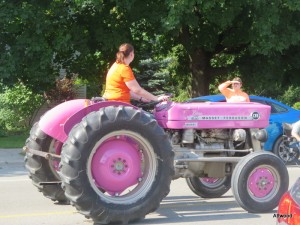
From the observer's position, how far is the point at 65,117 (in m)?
7.97

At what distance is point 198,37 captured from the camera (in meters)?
21.8

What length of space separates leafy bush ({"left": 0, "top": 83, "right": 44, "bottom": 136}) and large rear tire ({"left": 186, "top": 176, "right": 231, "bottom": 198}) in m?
16.6

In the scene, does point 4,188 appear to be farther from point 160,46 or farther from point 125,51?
point 160,46

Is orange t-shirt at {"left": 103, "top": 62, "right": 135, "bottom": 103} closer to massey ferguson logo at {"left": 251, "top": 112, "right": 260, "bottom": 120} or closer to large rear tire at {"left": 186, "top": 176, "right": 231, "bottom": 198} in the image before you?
massey ferguson logo at {"left": 251, "top": 112, "right": 260, "bottom": 120}

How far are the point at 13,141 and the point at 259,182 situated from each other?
1336 cm

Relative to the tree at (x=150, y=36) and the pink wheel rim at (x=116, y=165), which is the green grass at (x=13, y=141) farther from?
the pink wheel rim at (x=116, y=165)

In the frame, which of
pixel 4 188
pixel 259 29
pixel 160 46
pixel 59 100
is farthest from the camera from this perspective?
pixel 59 100

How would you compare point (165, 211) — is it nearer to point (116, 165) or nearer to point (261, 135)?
point (116, 165)

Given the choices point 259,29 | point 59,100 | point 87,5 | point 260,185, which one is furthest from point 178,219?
point 59,100

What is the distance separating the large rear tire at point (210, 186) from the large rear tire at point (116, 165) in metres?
1.95

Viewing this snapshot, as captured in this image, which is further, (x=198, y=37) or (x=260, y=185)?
(x=198, y=37)

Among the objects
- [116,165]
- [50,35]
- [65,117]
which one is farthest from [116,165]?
[50,35]

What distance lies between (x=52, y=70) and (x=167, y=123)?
44.4 feet

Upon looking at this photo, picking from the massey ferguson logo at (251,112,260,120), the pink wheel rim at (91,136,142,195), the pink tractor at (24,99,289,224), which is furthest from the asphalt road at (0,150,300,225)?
the massey ferguson logo at (251,112,260,120)
